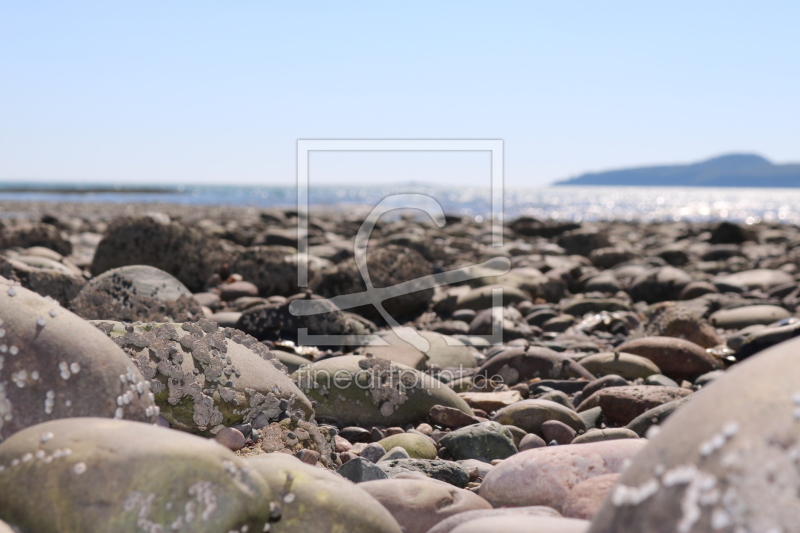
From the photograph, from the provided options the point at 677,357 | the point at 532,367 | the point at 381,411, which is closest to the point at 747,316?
the point at 677,357

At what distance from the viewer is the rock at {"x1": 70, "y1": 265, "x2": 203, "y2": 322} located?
5488 mm

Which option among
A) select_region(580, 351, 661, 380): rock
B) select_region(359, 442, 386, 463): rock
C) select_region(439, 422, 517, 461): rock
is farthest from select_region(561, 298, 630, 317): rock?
select_region(359, 442, 386, 463): rock

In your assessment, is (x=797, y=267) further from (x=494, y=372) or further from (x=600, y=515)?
(x=600, y=515)

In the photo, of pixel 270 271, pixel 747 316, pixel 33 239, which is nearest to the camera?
pixel 747 316

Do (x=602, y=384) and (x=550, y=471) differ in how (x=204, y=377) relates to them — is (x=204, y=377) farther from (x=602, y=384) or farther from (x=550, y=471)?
(x=602, y=384)

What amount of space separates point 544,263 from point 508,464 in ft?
29.1

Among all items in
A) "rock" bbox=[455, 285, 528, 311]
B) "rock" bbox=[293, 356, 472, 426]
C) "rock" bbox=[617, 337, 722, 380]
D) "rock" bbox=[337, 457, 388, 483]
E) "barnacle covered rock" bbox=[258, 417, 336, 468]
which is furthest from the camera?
"rock" bbox=[455, 285, 528, 311]

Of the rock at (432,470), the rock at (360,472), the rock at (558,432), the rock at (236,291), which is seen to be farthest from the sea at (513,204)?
the rock at (360,472)

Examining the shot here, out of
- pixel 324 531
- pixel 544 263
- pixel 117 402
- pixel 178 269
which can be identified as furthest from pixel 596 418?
pixel 544 263

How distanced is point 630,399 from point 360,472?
2.02m

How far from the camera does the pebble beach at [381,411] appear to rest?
1.54 meters

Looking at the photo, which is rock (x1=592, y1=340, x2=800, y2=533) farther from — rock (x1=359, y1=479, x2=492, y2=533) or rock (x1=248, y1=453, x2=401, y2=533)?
rock (x1=359, y1=479, x2=492, y2=533)

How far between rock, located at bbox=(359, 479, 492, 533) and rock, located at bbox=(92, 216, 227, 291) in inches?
265

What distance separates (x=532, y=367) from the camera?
5262mm
